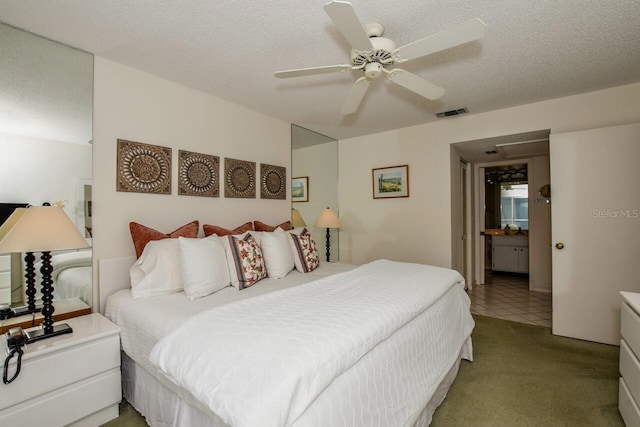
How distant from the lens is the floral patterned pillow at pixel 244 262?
7.42ft

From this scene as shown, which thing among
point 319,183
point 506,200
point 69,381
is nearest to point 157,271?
point 69,381

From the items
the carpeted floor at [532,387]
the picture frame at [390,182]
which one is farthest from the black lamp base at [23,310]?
the picture frame at [390,182]

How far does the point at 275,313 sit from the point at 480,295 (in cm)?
406

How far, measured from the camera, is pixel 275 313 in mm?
1443

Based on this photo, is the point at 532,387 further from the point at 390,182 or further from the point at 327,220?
the point at 390,182

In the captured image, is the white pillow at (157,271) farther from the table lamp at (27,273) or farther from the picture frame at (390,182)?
the picture frame at (390,182)

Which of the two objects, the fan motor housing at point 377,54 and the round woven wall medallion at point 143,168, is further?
the round woven wall medallion at point 143,168

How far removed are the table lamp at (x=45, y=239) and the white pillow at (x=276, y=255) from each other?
1277 millimetres

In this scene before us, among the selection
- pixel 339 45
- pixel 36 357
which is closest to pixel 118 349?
pixel 36 357

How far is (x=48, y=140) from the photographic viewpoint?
201cm

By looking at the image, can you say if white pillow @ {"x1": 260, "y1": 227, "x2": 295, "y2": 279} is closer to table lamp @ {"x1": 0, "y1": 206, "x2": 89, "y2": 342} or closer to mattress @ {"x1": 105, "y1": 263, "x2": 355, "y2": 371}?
mattress @ {"x1": 105, "y1": 263, "x2": 355, "y2": 371}

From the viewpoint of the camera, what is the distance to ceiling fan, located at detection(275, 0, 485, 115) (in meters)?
1.36

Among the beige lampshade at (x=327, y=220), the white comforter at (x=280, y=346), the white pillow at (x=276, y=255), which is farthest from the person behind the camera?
the beige lampshade at (x=327, y=220)

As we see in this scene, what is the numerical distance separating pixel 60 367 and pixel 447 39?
8.62 feet
